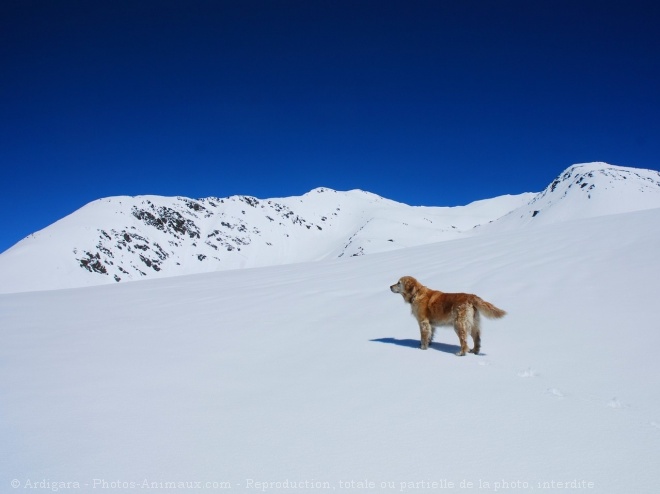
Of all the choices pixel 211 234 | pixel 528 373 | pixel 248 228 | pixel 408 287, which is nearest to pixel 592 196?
pixel 248 228

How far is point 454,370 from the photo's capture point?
12.8 feet

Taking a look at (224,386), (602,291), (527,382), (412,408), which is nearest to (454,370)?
(527,382)

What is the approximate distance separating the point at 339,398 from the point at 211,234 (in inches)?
5623

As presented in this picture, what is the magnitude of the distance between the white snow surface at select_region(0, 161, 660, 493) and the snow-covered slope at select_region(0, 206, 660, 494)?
0.02 m

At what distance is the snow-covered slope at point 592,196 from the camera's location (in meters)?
104

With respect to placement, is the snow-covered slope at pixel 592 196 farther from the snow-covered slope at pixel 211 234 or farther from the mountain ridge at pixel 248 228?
the snow-covered slope at pixel 211 234

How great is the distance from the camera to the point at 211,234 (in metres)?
140

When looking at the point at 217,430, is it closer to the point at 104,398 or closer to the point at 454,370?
the point at 104,398

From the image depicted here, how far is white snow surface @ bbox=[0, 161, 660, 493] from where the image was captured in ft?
7.16

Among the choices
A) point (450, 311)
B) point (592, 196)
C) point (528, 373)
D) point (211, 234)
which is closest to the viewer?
point (528, 373)

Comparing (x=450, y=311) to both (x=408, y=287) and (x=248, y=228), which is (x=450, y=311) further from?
(x=248, y=228)

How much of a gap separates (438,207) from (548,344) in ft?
633

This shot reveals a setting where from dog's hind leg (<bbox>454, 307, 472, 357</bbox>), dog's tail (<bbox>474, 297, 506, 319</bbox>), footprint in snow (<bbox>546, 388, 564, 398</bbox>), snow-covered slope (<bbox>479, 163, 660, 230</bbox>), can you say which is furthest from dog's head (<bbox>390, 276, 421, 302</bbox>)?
snow-covered slope (<bbox>479, 163, 660, 230</bbox>)

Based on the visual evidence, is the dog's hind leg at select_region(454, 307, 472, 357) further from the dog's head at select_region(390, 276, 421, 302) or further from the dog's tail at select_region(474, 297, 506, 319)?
the dog's head at select_region(390, 276, 421, 302)
